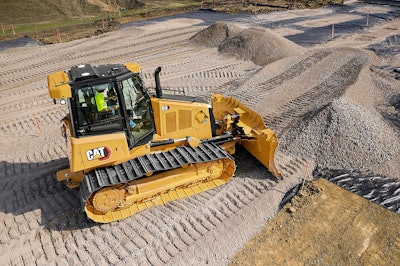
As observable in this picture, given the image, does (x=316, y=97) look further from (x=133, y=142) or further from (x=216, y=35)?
(x=216, y=35)

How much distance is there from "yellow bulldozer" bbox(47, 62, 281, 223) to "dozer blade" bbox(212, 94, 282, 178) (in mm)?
26

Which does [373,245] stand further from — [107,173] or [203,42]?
[203,42]

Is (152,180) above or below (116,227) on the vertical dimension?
above

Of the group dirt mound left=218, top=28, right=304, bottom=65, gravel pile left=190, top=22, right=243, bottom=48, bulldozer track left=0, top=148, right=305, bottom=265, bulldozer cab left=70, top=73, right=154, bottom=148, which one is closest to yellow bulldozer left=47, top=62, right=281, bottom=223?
bulldozer cab left=70, top=73, right=154, bottom=148

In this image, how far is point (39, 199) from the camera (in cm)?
700

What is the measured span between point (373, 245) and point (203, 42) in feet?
46.6

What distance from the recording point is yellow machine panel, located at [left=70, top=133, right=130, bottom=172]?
18.9 ft

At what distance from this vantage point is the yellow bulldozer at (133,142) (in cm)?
578

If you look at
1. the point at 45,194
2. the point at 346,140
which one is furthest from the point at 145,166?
the point at 346,140

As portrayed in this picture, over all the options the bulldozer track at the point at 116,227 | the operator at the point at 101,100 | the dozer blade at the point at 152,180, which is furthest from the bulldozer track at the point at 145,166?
the operator at the point at 101,100

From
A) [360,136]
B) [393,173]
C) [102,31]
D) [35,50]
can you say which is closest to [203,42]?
[102,31]

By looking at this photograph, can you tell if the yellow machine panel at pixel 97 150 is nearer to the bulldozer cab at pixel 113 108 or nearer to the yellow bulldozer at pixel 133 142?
the yellow bulldozer at pixel 133 142

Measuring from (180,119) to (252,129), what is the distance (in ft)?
5.89

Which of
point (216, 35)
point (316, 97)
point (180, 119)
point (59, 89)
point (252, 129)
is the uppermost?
point (59, 89)
